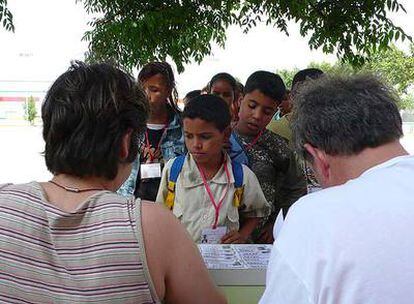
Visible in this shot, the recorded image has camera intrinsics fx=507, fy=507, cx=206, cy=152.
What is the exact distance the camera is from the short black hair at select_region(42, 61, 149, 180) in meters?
1.10

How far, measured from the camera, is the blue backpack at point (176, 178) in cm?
219

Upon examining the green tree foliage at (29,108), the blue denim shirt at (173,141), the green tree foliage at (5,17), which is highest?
the green tree foliage at (5,17)

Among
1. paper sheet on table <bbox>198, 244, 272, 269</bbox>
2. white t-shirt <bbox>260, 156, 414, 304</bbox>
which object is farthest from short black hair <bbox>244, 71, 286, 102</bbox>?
white t-shirt <bbox>260, 156, 414, 304</bbox>

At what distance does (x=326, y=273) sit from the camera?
33.3 inches

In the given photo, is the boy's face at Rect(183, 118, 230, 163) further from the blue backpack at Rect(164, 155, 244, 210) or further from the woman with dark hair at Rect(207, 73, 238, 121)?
the woman with dark hair at Rect(207, 73, 238, 121)

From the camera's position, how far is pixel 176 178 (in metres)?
2.24

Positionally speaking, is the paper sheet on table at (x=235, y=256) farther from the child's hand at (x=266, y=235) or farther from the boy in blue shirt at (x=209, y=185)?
the child's hand at (x=266, y=235)

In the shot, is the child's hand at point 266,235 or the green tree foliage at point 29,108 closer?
the child's hand at point 266,235

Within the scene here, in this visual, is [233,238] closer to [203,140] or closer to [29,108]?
[203,140]

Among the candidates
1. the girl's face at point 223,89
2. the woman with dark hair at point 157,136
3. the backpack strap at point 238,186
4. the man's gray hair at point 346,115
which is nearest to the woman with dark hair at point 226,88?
the girl's face at point 223,89

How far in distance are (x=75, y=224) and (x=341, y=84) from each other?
2.20 feet

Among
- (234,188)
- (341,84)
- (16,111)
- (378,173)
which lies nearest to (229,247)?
(234,188)

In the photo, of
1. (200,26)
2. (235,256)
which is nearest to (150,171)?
(235,256)

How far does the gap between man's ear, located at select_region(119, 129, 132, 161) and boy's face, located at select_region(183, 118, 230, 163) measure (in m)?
1.06
